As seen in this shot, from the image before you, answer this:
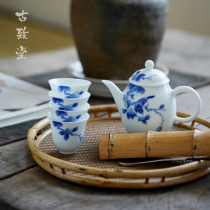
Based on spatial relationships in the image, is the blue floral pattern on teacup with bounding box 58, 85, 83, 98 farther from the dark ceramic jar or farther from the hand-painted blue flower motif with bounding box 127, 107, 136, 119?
the dark ceramic jar

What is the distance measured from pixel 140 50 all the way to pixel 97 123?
0.33m

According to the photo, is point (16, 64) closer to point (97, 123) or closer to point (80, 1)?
point (80, 1)

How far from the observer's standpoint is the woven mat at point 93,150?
1.59 feet

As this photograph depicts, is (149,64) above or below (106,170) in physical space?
above

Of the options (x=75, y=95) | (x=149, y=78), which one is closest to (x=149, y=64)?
(x=149, y=78)

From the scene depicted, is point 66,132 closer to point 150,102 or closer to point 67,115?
point 67,115

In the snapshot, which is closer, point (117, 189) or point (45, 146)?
point (117, 189)

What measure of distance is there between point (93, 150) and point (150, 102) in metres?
0.13

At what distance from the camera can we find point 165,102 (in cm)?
53

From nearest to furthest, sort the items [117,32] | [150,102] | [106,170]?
1. [106,170]
2. [150,102]
3. [117,32]

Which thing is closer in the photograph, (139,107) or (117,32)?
(139,107)

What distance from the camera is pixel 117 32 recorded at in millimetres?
853

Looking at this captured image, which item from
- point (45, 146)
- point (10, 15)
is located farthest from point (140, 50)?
point (10, 15)

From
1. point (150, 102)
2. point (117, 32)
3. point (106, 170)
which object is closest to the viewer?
point (106, 170)
